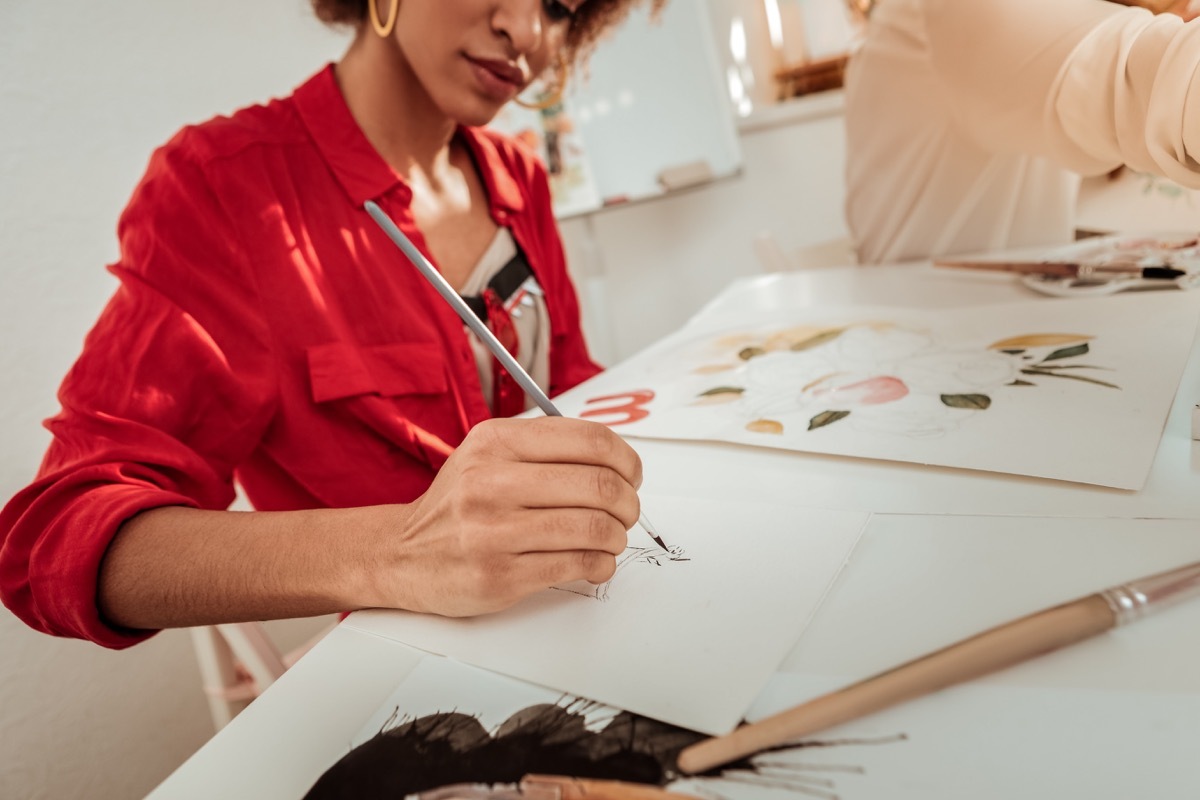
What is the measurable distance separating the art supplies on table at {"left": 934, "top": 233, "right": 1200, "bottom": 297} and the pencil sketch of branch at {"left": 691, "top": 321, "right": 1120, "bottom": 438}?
139mm

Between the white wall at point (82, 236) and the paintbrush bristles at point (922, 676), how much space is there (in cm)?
74

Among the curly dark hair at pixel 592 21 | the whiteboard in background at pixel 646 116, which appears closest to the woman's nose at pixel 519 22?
the curly dark hair at pixel 592 21

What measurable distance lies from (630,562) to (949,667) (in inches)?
6.5

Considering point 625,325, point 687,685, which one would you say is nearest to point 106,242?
point 687,685

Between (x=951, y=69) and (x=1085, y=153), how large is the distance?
182 millimetres

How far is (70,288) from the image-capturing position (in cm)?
78

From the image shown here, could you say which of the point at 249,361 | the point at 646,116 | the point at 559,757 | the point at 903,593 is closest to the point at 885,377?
the point at 903,593

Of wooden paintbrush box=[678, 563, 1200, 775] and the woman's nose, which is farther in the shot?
the woman's nose

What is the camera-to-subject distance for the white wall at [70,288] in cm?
69

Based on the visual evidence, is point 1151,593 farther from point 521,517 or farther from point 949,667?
point 521,517

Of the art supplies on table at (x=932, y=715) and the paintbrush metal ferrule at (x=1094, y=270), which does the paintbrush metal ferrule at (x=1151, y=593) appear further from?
the paintbrush metal ferrule at (x=1094, y=270)

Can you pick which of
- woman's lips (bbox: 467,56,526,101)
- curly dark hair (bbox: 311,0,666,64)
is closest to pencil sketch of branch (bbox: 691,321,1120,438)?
woman's lips (bbox: 467,56,526,101)

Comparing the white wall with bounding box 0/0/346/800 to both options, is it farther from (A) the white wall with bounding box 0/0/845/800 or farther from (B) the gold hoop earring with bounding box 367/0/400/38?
(B) the gold hoop earring with bounding box 367/0/400/38

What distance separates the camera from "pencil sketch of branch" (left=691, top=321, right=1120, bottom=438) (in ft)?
1.54
